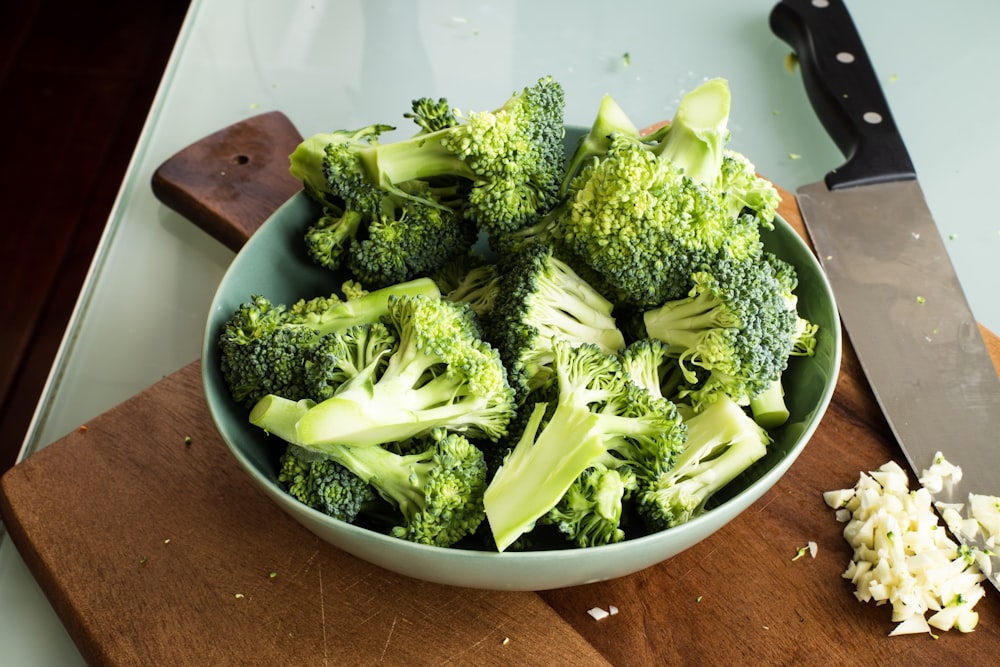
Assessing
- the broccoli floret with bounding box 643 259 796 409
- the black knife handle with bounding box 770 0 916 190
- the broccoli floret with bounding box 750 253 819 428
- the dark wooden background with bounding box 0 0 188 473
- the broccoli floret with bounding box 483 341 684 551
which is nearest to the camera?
the broccoli floret with bounding box 483 341 684 551

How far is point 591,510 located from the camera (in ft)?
3.52

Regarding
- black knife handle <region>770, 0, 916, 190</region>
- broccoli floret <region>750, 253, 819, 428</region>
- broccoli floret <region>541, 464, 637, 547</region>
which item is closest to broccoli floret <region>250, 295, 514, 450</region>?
broccoli floret <region>541, 464, 637, 547</region>

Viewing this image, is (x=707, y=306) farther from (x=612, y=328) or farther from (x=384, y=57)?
(x=384, y=57)

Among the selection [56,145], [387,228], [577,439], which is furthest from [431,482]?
[56,145]

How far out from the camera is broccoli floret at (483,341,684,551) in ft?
3.40

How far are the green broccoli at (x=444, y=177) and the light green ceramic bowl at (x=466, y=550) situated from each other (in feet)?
0.30

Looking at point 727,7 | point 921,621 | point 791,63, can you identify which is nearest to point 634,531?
point 921,621

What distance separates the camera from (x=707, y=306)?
1.17 metres

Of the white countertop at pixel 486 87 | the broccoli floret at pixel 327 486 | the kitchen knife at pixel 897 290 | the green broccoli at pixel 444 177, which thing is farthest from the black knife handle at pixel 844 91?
the broccoli floret at pixel 327 486

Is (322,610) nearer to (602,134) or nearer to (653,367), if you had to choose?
(653,367)

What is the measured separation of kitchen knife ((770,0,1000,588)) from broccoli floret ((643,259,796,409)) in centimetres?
40

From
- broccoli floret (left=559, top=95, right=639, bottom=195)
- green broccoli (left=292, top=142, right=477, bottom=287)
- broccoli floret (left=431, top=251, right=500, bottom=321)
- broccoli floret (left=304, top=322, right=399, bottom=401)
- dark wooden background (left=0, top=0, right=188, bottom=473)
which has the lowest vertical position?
dark wooden background (left=0, top=0, right=188, bottom=473)

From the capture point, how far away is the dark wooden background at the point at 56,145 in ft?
9.62

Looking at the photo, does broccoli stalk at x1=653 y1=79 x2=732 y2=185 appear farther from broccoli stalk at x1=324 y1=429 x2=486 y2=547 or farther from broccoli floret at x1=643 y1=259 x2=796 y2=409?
broccoli stalk at x1=324 y1=429 x2=486 y2=547
